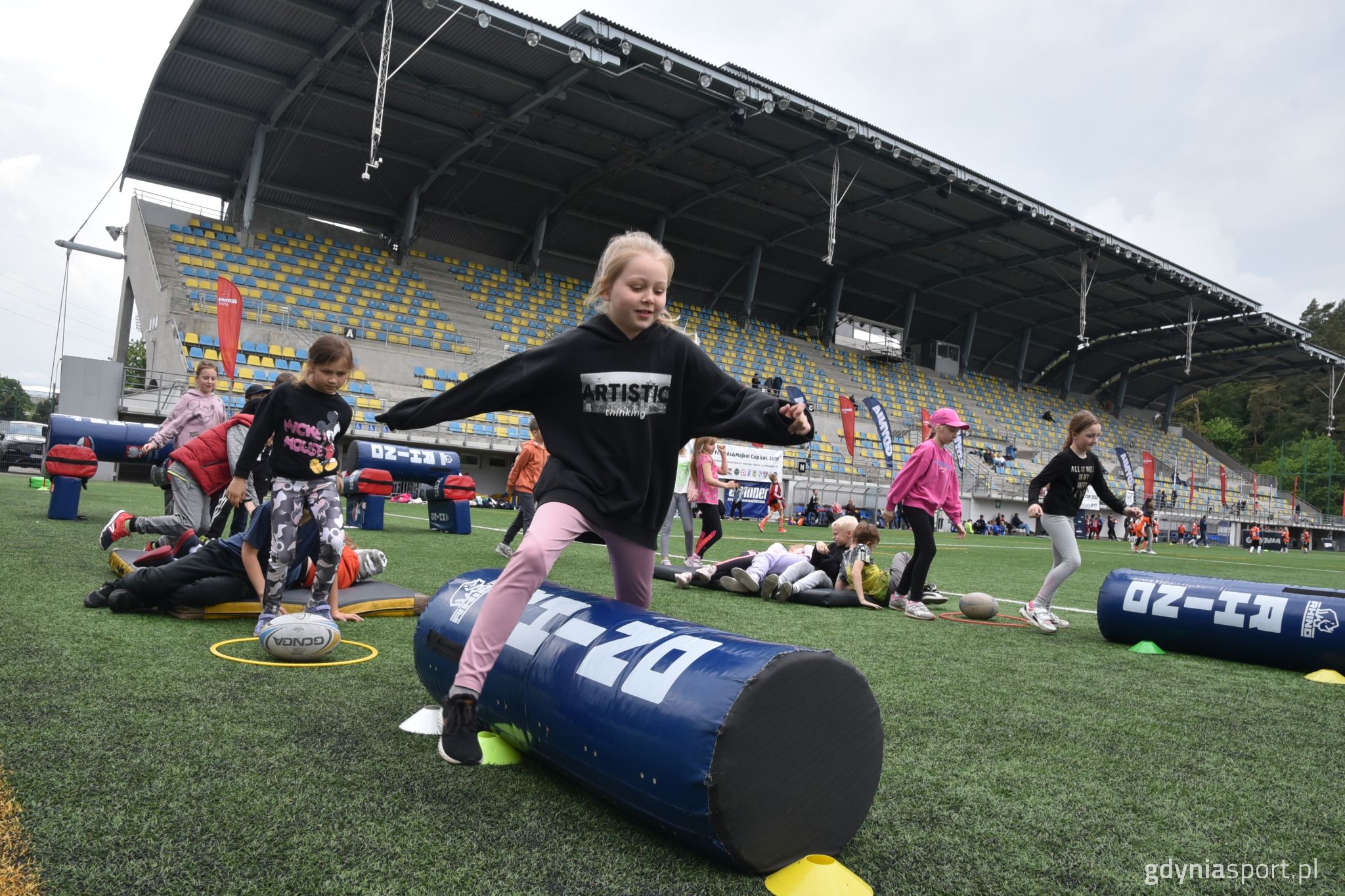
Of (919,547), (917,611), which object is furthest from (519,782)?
(919,547)

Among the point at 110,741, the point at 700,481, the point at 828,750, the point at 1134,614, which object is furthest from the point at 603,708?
the point at 700,481

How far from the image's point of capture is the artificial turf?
1.95 meters

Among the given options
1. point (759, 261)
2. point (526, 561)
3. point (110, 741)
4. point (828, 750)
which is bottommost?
point (110, 741)

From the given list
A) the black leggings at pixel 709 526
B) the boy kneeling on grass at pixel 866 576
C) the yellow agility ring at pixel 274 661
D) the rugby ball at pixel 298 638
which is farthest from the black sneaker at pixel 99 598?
the black leggings at pixel 709 526

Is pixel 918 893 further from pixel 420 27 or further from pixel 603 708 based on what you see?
pixel 420 27

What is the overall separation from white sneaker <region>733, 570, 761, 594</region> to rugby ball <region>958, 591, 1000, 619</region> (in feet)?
5.94

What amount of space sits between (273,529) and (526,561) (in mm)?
2523

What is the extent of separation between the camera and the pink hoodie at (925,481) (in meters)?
6.98

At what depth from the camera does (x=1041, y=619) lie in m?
6.45

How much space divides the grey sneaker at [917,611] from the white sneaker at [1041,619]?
0.76 m

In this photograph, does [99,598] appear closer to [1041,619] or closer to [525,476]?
[525,476]

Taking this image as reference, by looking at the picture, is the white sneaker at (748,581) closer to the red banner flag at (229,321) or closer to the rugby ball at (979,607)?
the rugby ball at (979,607)

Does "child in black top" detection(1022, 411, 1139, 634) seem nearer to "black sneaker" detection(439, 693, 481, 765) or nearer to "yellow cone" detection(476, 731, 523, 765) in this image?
"yellow cone" detection(476, 731, 523, 765)

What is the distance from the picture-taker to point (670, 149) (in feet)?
81.5
